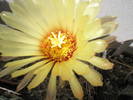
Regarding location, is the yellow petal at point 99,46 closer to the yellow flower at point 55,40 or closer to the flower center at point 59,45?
the yellow flower at point 55,40

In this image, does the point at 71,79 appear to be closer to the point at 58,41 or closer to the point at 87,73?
the point at 87,73

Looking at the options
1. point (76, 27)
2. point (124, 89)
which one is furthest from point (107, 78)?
point (76, 27)

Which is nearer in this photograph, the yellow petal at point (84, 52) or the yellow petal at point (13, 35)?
the yellow petal at point (84, 52)

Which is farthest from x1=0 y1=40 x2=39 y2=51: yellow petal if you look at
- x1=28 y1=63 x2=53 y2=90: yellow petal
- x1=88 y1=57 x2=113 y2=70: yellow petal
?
x1=88 y1=57 x2=113 y2=70: yellow petal

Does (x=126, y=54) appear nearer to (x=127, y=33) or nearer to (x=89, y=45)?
(x=127, y=33)

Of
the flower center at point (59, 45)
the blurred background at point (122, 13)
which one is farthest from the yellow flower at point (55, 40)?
the blurred background at point (122, 13)

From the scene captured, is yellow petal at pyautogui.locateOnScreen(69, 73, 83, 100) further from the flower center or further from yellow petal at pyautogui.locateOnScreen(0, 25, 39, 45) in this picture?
yellow petal at pyautogui.locateOnScreen(0, 25, 39, 45)

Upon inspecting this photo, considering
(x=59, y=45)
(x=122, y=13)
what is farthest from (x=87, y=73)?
(x=122, y=13)
